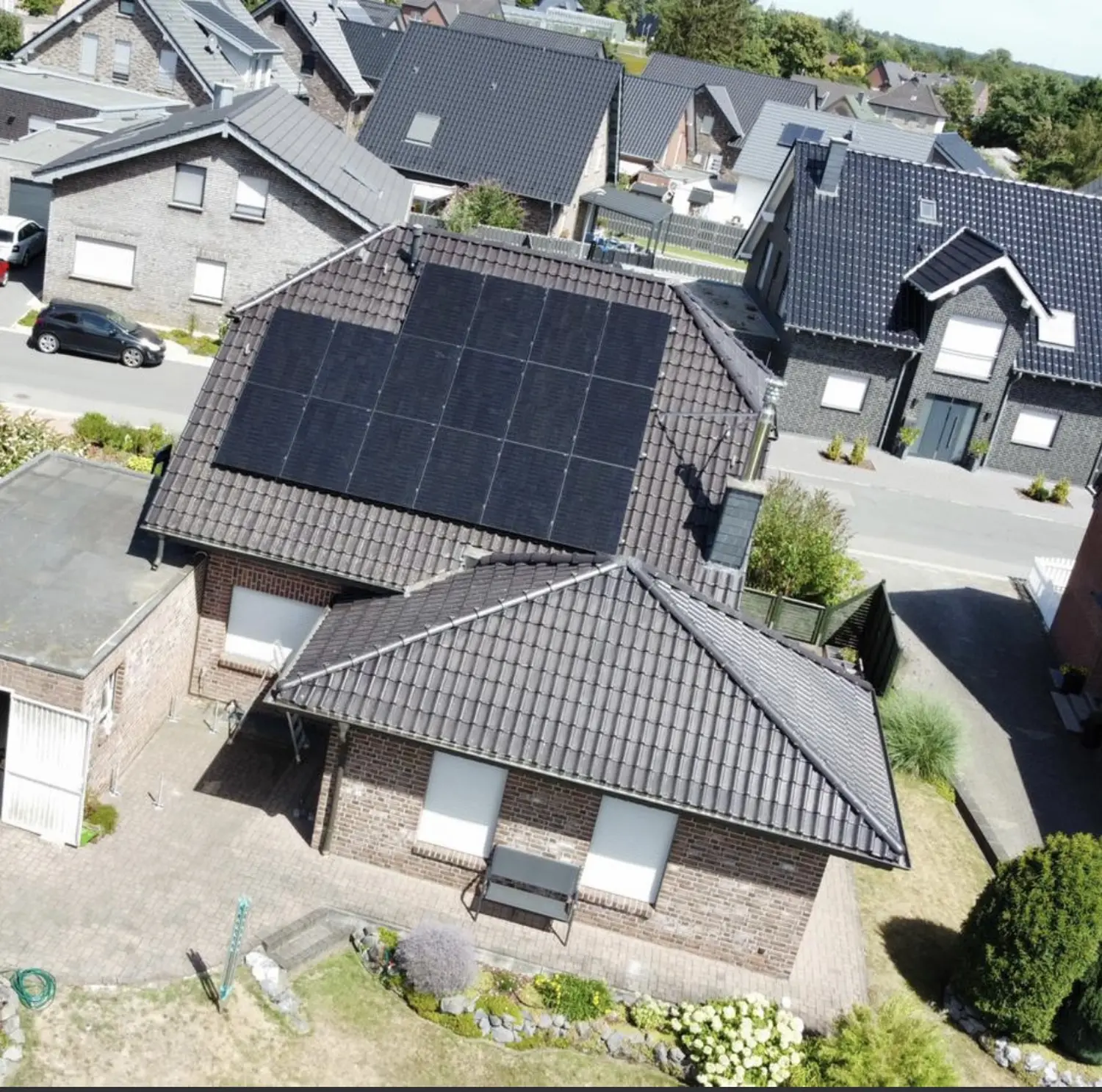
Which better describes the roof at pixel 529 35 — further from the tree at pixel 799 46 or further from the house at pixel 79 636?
the house at pixel 79 636

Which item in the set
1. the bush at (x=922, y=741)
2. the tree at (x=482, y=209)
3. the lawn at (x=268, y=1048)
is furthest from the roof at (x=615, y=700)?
the tree at (x=482, y=209)

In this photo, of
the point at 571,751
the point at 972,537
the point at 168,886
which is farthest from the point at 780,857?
the point at 972,537

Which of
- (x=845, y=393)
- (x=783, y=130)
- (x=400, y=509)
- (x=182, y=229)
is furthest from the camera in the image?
(x=783, y=130)

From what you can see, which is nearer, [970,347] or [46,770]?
[46,770]

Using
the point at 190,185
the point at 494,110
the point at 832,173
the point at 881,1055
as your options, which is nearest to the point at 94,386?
the point at 190,185

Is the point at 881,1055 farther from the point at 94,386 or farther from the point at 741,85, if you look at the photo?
the point at 741,85
